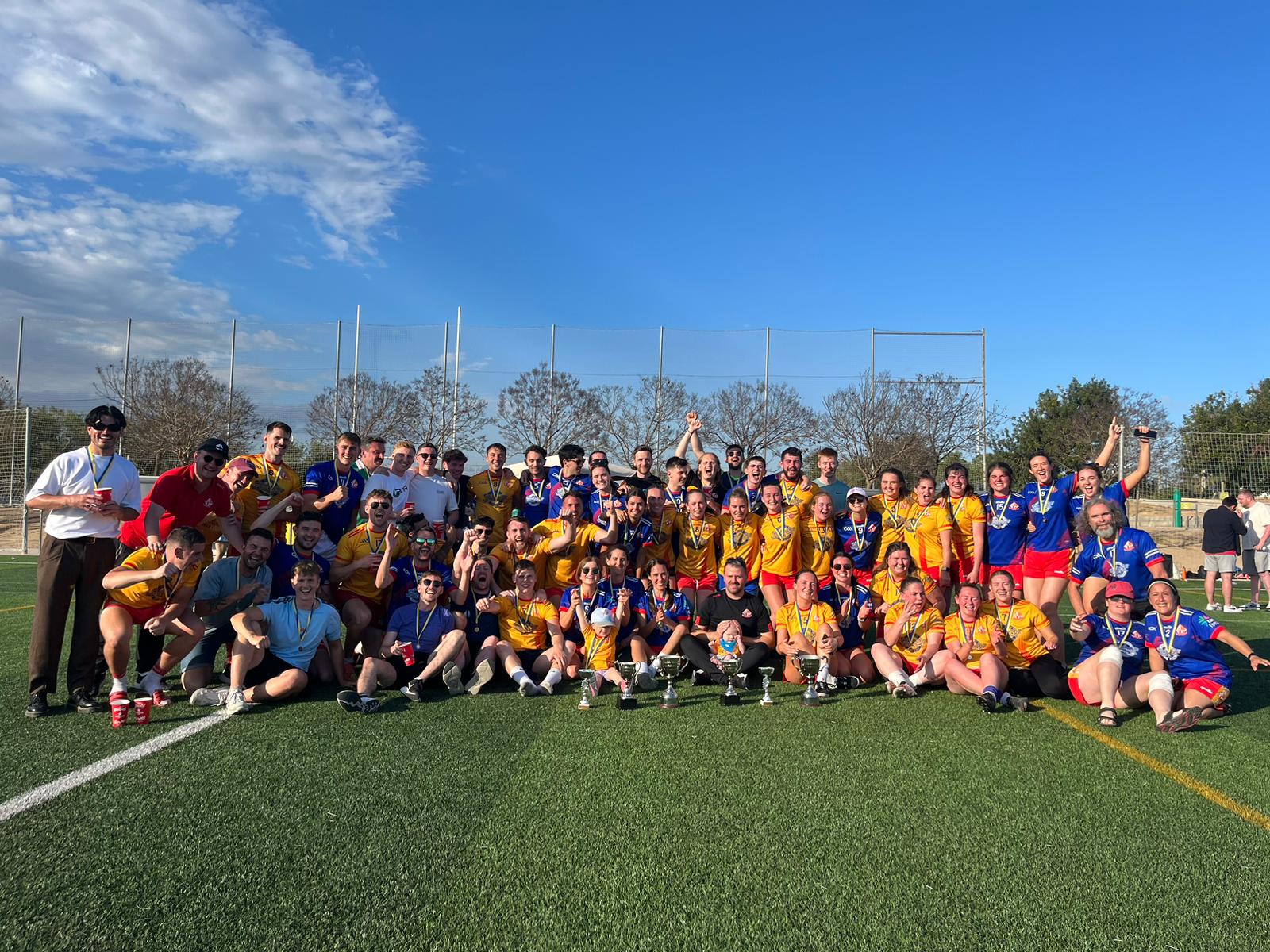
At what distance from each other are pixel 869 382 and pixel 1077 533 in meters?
19.9

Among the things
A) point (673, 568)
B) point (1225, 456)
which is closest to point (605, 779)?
point (673, 568)

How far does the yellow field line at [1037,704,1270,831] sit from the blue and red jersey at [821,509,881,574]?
2.05 metres

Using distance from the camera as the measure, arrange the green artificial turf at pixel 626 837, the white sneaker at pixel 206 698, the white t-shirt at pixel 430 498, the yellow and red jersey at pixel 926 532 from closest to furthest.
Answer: the green artificial turf at pixel 626 837 → the white sneaker at pixel 206 698 → the yellow and red jersey at pixel 926 532 → the white t-shirt at pixel 430 498

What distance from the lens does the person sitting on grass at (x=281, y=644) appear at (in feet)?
17.7

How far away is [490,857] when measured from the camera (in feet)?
10.3

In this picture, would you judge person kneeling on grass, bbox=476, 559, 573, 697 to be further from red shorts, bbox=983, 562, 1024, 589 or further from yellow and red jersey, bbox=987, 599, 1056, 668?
red shorts, bbox=983, 562, 1024, 589

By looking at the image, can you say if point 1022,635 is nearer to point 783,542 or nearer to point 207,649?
point 783,542

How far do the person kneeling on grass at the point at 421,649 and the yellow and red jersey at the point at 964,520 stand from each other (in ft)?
14.2

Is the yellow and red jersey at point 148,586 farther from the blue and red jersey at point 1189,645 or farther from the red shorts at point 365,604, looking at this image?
the blue and red jersey at point 1189,645

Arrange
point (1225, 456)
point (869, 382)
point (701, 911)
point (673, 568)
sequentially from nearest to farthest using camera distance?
point (701, 911)
point (673, 568)
point (1225, 456)
point (869, 382)

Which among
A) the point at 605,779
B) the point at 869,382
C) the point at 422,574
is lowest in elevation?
the point at 605,779

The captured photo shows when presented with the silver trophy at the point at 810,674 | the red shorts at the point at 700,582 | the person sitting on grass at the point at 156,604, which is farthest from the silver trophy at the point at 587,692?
the person sitting on grass at the point at 156,604

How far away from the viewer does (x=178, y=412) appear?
80.9ft

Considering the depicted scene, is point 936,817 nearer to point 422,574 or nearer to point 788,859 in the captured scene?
point 788,859
